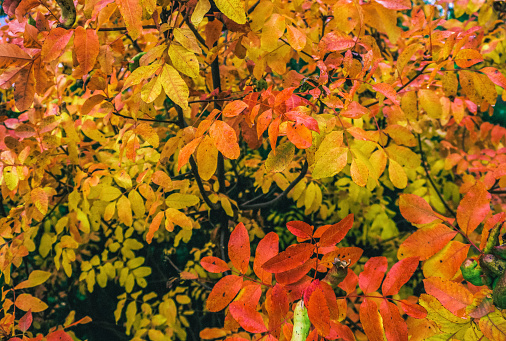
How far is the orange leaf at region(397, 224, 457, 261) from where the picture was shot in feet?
2.50

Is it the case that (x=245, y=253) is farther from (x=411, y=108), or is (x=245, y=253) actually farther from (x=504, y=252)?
(x=411, y=108)

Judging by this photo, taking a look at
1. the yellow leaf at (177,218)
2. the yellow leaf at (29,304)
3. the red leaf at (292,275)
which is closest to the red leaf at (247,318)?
the red leaf at (292,275)

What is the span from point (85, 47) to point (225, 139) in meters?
0.51

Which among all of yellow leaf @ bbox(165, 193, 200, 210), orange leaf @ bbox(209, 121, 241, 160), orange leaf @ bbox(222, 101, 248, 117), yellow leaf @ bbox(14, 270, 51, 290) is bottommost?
yellow leaf @ bbox(14, 270, 51, 290)

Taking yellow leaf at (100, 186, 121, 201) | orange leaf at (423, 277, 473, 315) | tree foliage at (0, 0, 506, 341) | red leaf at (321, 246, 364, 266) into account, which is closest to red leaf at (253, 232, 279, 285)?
tree foliage at (0, 0, 506, 341)

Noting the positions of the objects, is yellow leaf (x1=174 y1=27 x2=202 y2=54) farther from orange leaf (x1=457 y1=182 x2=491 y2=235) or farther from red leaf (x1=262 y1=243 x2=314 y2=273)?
orange leaf (x1=457 y1=182 x2=491 y2=235)

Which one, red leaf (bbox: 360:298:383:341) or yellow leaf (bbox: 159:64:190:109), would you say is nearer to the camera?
red leaf (bbox: 360:298:383:341)

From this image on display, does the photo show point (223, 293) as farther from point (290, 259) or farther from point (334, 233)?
point (334, 233)

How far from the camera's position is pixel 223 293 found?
0.78 meters

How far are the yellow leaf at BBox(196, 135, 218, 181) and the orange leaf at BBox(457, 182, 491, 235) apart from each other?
26.3 inches

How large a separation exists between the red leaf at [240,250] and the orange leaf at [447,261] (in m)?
0.45

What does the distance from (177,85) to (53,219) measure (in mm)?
1622

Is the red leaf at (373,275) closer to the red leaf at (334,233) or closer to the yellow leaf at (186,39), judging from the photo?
the red leaf at (334,233)

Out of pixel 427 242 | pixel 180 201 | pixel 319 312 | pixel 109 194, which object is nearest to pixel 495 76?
pixel 427 242
